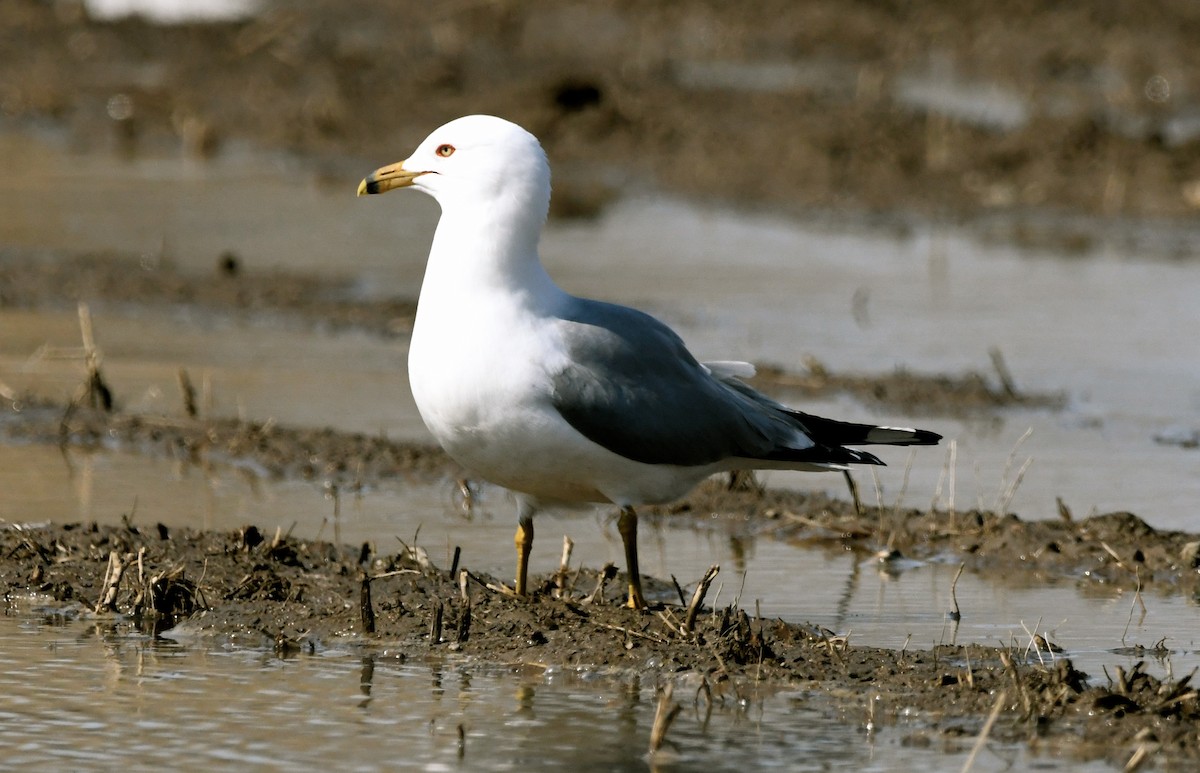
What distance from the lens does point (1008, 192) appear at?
56.6 feet

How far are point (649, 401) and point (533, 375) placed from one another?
48 cm

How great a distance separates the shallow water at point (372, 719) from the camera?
17.8 ft

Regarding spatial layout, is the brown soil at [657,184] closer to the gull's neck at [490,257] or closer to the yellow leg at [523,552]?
the yellow leg at [523,552]

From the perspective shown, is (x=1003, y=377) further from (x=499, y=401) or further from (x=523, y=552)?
(x=499, y=401)

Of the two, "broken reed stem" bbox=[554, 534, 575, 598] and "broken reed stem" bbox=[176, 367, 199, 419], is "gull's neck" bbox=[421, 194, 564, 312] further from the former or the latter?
"broken reed stem" bbox=[176, 367, 199, 419]

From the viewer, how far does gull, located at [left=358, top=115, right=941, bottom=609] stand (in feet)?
21.0

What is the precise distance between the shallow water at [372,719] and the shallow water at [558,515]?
1 centimetres

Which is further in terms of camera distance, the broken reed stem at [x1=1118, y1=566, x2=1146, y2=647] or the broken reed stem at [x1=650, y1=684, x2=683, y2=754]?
the broken reed stem at [x1=1118, y1=566, x2=1146, y2=647]

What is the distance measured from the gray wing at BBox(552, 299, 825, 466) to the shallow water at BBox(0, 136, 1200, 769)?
25.0 inches

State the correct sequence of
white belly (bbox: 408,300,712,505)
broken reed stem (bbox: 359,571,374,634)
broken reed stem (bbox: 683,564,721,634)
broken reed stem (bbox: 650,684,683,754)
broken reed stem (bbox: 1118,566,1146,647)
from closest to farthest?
broken reed stem (bbox: 650,684,683,754)
broken reed stem (bbox: 683,564,721,634)
white belly (bbox: 408,300,712,505)
broken reed stem (bbox: 359,571,374,634)
broken reed stem (bbox: 1118,566,1146,647)

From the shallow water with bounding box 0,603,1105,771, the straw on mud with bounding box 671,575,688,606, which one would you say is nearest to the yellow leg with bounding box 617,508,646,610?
the straw on mud with bounding box 671,575,688,606

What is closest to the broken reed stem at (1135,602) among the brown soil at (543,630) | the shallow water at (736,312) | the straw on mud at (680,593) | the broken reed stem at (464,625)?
the brown soil at (543,630)

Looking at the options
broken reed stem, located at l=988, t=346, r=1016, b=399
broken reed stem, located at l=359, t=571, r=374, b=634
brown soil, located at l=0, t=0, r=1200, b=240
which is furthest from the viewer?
brown soil, located at l=0, t=0, r=1200, b=240

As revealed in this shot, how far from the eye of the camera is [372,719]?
227 inches
